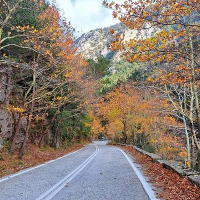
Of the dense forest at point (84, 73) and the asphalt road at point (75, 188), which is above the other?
the dense forest at point (84, 73)

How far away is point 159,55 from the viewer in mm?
6496

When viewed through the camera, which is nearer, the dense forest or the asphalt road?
the asphalt road

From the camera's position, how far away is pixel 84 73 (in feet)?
75.3

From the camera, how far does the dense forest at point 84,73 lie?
6449 mm

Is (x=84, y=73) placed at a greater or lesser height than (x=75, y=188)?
greater

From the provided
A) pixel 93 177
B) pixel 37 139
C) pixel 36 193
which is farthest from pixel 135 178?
pixel 37 139

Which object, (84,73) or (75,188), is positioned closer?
(75,188)

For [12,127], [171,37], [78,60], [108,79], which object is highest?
[108,79]

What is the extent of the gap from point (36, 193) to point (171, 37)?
551 centimetres

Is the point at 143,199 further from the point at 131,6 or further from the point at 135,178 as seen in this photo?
the point at 131,6

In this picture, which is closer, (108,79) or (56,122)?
(56,122)

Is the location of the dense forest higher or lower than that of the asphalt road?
higher

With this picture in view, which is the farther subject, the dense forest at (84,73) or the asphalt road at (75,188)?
the dense forest at (84,73)

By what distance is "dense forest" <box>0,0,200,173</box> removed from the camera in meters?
6.45
